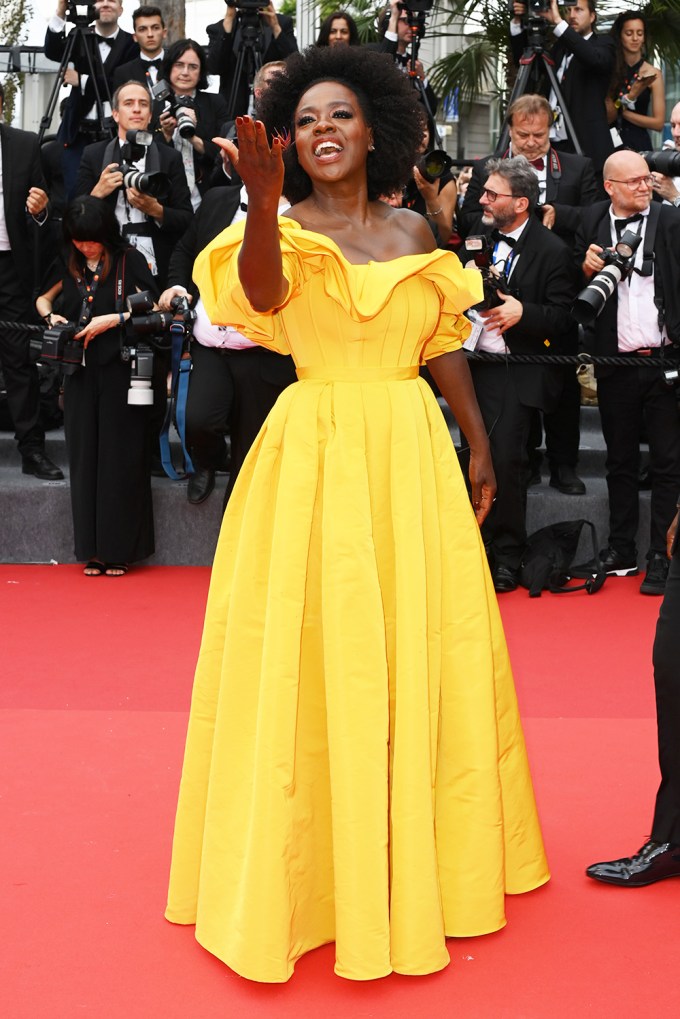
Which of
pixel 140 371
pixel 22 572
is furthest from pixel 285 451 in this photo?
pixel 22 572

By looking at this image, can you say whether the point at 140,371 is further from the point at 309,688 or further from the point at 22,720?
the point at 309,688

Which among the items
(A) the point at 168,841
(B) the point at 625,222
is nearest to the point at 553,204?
(B) the point at 625,222

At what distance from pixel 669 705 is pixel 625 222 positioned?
3784 millimetres

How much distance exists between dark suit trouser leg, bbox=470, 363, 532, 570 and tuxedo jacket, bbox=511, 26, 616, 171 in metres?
2.53

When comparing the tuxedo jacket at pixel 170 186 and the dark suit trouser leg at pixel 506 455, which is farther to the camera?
the tuxedo jacket at pixel 170 186

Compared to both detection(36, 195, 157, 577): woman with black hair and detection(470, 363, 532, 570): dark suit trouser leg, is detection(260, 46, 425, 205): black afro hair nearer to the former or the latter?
detection(470, 363, 532, 570): dark suit trouser leg

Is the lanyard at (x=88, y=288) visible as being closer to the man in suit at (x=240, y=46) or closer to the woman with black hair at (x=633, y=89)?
the man in suit at (x=240, y=46)

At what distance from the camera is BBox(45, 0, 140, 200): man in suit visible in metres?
7.99

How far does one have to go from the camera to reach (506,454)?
21.0ft

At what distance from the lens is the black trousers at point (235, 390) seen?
241 inches

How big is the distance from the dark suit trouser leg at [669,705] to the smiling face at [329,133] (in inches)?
48.3

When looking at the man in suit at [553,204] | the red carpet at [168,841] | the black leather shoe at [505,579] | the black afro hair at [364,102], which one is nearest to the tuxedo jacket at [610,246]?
the man in suit at [553,204]

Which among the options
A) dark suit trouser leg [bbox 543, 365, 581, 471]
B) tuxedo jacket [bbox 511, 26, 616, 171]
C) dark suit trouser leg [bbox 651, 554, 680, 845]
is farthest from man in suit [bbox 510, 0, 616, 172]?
dark suit trouser leg [bbox 651, 554, 680, 845]

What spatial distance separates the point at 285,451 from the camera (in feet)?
9.36
